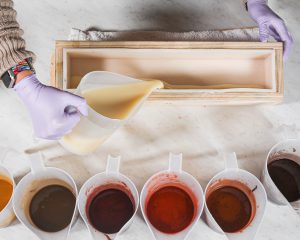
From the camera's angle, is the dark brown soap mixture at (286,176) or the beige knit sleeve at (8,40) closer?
the beige knit sleeve at (8,40)

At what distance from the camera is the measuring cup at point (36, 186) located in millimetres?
867

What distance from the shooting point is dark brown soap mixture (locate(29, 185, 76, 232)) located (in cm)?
92

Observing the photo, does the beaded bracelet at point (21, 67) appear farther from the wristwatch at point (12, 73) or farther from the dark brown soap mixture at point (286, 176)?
the dark brown soap mixture at point (286, 176)

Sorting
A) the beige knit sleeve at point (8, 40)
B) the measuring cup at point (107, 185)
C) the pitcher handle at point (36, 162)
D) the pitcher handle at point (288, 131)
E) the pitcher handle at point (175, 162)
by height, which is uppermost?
the beige knit sleeve at point (8, 40)

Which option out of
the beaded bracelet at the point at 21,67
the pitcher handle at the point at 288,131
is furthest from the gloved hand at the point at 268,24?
the beaded bracelet at the point at 21,67

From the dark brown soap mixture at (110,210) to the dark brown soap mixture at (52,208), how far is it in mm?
50

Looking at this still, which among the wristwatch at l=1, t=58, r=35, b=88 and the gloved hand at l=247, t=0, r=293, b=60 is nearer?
the wristwatch at l=1, t=58, r=35, b=88

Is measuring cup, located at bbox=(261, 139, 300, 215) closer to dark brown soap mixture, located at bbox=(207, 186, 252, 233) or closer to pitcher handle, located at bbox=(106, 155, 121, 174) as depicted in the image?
dark brown soap mixture, located at bbox=(207, 186, 252, 233)

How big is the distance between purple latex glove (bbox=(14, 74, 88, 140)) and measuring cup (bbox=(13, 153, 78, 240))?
9 centimetres

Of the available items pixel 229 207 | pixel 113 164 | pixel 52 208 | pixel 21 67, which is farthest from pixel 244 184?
pixel 21 67

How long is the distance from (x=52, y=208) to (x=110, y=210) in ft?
0.43

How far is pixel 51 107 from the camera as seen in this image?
0.80m

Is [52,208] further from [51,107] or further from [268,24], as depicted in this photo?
[268,24]

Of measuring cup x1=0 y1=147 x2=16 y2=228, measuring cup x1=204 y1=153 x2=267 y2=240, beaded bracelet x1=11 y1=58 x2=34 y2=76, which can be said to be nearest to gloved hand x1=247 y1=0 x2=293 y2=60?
measuring cup x1=204 y1=153 x2=267 y2=240
